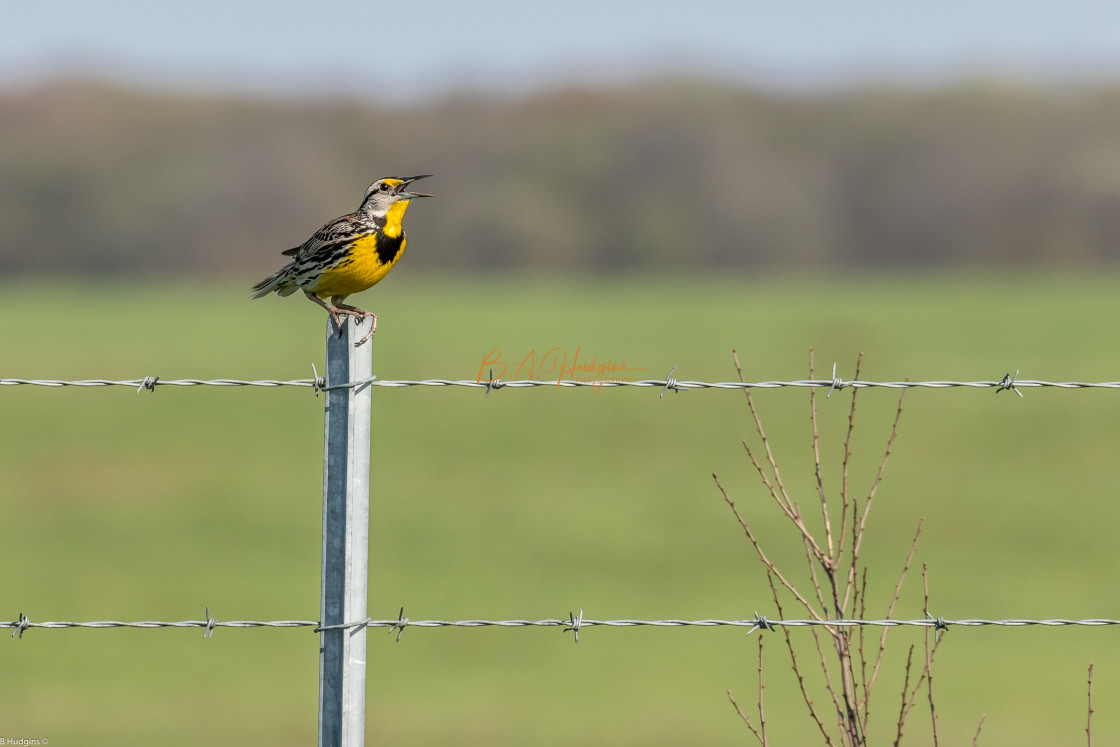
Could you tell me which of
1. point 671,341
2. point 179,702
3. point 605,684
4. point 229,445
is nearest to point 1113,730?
point 605,684

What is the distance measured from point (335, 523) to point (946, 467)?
42511 millimetres

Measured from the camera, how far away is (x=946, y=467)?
150ft

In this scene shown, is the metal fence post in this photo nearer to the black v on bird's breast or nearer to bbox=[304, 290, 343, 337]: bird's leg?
bbox=[304, 290, 343, 337]: bird's leg

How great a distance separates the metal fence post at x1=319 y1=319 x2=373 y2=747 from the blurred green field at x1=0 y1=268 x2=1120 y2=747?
1899 cm

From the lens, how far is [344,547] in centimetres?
518

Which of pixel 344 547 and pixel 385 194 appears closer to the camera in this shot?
pixel 344 547

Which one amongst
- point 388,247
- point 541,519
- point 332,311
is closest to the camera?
point 332,311

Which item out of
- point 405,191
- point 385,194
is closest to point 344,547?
point 385,194

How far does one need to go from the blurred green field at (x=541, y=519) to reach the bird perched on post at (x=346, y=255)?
1750cm

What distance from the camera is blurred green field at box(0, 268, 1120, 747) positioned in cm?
2678

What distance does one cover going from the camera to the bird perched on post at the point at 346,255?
707cm

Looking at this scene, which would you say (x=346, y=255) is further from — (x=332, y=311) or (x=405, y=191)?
(x=332, y=311)

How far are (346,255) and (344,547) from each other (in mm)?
2222

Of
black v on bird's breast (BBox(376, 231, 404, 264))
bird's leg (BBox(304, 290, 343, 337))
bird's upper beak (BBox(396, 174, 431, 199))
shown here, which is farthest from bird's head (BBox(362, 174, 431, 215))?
bird's leg (BBox(304, 290, 343, 337))
